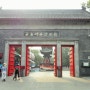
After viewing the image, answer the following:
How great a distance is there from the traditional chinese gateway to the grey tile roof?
9 centimetres

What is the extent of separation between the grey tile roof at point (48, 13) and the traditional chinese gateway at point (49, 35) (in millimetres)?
92

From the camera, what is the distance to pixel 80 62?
2073cm

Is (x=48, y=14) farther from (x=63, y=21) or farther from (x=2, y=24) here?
(x=2, y=24)

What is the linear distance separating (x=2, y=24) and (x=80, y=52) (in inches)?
309

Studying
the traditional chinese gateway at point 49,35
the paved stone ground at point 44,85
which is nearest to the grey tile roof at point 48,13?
the traditional chinese gateway at point 49,35

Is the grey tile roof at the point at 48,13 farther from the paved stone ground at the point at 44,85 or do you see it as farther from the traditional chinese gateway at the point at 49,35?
the paved stone ground at the point at 44,85

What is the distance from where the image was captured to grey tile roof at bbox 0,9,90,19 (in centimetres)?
2102

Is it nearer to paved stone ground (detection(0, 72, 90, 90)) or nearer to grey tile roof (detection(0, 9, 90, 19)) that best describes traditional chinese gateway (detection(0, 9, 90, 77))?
grey tile roof (detection(0, 9, 90, 19))

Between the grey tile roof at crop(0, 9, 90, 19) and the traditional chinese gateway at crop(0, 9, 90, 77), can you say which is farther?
the grey tile roof at crop(0, 9, 90, 19)

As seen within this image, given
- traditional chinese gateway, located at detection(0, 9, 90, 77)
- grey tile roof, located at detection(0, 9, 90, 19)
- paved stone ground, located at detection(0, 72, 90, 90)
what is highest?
grey tile roof, located at detection(0, 9, 90, 19)

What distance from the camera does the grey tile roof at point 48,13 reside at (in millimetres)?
21022

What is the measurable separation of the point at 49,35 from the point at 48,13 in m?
2.81

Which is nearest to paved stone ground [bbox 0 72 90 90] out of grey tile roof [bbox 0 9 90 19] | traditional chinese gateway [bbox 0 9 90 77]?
traditional chinese gateway [bbox 0 9 90 77]

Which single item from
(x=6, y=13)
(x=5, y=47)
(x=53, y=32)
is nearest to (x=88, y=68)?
(x=53, y=32)
